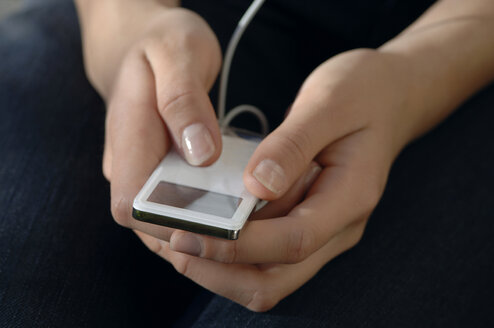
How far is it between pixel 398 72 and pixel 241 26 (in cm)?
20

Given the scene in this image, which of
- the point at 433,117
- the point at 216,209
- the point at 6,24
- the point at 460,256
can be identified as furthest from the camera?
the point at 6,24

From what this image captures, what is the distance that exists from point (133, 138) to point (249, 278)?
180 millimetres

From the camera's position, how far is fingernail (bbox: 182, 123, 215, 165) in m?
0.43

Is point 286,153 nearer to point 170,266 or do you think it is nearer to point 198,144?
point 198,144

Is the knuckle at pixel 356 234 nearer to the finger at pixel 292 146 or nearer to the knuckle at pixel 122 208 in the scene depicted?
the finger at pixel 292 146

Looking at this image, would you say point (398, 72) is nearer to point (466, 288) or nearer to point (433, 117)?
point (433, 117)

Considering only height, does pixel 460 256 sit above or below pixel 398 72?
below

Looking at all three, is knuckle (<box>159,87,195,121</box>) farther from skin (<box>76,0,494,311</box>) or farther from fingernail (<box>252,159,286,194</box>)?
fingernail (<box>252,159,286,194</box>)

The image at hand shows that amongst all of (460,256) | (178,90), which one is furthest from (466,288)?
(178,90)

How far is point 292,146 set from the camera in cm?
43

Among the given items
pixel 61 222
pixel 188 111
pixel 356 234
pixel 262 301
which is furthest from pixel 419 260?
pixel 61 222

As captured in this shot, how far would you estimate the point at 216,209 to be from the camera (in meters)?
0.39

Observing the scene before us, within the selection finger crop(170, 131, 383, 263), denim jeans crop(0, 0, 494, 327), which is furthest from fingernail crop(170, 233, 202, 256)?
denim jeans crop(0, 0, 494, 327)

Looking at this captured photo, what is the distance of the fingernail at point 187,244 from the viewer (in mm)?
382
